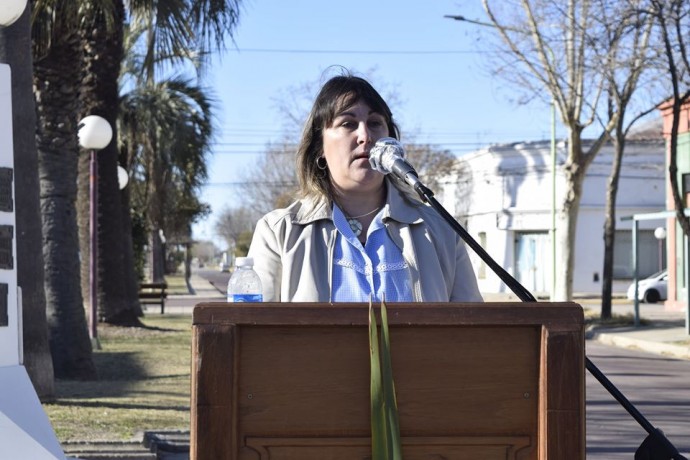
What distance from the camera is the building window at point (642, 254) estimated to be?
45438 millimetres

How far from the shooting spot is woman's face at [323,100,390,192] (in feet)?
11.4

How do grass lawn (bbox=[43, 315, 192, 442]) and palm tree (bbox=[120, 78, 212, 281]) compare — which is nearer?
grass lawn (bbox=[43, 315, 192, 442])

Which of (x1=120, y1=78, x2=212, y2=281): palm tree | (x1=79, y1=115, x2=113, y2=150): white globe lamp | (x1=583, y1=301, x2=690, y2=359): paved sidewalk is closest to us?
(x1=79, y1=115, x2=113, y2=150): white globe lamp

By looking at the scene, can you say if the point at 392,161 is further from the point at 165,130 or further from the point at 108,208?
the point at 165,130

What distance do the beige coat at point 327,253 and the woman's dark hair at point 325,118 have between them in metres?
0.14

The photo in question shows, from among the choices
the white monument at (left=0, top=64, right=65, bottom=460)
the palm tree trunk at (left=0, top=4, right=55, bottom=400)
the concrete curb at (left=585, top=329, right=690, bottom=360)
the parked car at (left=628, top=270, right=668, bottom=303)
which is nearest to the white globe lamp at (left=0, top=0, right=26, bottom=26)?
the white monument at (left=0, top=64, right=65, bottom=460)

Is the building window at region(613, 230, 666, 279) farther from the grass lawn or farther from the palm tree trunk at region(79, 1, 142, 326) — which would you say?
the grass lawn

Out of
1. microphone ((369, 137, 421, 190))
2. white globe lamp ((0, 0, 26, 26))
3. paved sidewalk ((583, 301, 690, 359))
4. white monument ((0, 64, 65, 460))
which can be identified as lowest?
paved sidewalk ((583, 301, 690, 359))

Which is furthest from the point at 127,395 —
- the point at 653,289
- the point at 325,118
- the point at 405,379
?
the point at 653,289

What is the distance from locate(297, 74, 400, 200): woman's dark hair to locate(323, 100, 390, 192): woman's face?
0.09 feet

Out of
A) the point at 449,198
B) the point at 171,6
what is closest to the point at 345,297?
the point at 171,6

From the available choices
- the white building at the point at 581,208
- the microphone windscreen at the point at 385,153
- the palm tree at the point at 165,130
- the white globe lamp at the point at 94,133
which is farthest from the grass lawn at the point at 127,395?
the white building at the point at 581,208

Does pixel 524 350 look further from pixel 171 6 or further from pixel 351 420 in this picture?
pixel 171 6

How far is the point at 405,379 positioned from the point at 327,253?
113 cm
